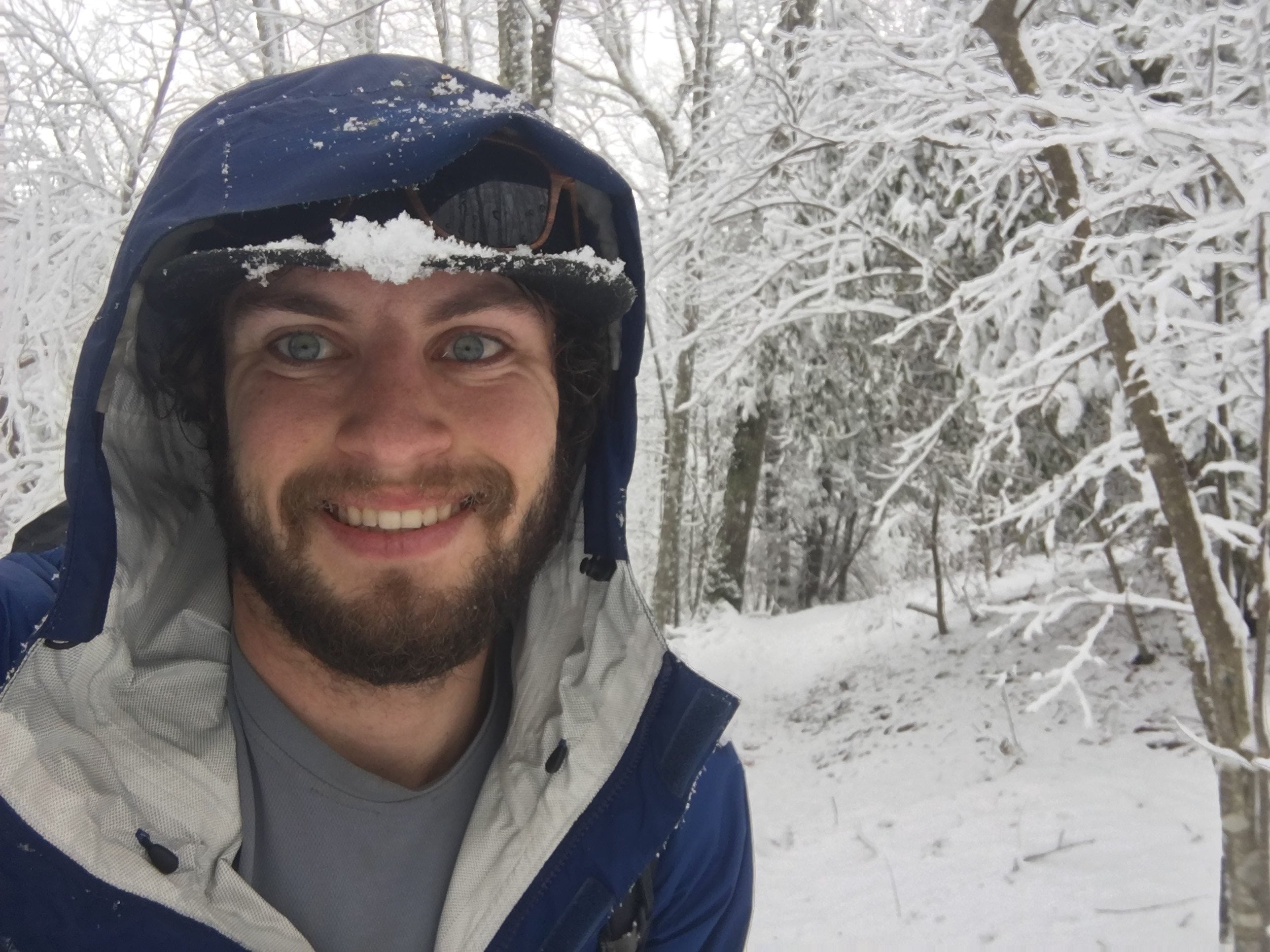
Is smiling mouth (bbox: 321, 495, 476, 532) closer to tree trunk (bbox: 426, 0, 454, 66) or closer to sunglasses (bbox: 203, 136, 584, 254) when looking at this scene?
sunglasses (bbox: 203, 136, 584, 254)

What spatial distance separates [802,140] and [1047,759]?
4.46 meters

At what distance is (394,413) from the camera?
1.37 m

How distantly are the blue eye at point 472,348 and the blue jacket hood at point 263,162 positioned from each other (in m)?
0.36

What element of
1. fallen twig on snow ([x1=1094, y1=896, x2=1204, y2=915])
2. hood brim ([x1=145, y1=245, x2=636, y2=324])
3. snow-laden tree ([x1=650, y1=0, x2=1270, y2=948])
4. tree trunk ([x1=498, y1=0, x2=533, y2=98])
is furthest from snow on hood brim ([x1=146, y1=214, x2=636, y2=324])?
tree trunk ([x1=498, y1=0, x2=533, y2=98])

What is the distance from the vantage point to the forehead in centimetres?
138

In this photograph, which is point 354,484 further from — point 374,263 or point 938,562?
point 938,562

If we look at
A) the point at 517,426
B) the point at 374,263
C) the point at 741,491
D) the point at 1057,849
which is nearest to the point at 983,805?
the point at 1057,849

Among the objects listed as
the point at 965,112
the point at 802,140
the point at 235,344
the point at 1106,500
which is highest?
the point at 802,140

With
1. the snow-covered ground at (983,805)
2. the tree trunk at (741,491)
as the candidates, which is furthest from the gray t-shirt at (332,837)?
the tree trunk at (741,491)

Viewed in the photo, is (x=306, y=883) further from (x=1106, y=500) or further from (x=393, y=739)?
(x=1106, y=500)

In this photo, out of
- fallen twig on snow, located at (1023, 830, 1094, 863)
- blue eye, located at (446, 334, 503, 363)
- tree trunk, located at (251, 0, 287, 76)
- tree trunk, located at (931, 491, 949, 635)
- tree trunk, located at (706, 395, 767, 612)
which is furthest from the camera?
tree trunk, located at (706, 395, 767, 612)

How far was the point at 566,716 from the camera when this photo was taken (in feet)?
5.32

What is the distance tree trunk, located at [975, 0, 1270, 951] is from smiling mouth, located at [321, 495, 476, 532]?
83.4 inches

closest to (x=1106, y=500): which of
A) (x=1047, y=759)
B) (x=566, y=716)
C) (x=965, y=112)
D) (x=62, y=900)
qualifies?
(x=1047, y=759)
